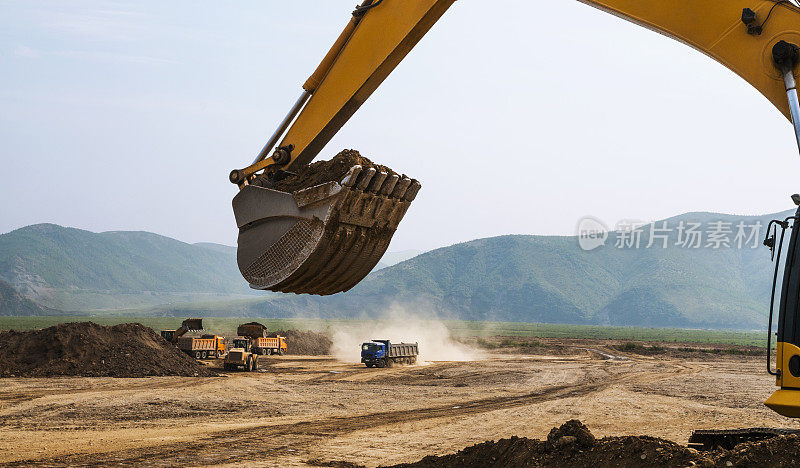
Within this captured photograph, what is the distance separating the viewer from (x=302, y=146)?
8.98 m

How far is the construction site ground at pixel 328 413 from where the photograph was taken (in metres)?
13.9

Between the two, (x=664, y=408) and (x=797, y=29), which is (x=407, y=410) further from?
(x=797, y=29)

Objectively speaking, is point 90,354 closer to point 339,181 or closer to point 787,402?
point 339,181

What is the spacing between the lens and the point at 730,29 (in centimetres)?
639

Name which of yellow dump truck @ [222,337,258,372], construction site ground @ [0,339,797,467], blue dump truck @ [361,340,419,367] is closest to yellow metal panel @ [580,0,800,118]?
construction site ground @ [0,339,797,467]

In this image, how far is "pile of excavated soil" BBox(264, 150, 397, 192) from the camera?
8.33 metres

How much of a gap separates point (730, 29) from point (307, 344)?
158 ft

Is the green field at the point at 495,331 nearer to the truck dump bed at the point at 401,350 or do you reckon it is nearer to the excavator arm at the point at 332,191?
the truck dump bed at the point at 401,350

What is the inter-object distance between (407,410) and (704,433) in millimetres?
13261

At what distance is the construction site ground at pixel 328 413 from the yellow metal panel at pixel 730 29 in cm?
868

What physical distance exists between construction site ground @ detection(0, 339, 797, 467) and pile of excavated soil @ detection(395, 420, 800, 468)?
4504 mm

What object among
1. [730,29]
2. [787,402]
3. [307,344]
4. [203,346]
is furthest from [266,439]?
[307,344]

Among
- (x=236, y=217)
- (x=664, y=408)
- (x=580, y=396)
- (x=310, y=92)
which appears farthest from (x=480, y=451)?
(x=580, y=396)

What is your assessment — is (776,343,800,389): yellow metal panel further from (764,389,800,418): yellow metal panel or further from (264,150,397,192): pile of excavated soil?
(264,150,397,192): pile of excavated soil
